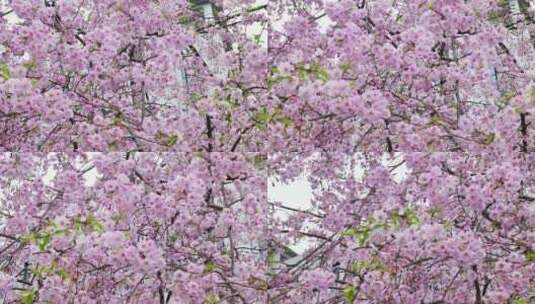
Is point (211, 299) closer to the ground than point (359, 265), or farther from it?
closer to the ground

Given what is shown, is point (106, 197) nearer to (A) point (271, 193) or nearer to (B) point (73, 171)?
(B) point (73, 171)

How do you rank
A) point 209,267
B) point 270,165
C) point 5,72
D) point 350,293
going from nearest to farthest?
point 350,293 < point 209,267 < point 5,72 < point 270,165

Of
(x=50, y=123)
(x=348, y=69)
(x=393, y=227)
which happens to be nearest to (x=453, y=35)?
(x=348, y=69)

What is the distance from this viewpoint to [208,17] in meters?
Answer: 5.28

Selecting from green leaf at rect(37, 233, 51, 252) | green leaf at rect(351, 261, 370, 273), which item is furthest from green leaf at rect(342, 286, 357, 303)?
green leaf at rect(37, 233, 51, 252)

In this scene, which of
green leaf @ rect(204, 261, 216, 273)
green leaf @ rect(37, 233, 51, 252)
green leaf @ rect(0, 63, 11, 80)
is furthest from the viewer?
green leaf @ rect(0, 63, 11, 80)

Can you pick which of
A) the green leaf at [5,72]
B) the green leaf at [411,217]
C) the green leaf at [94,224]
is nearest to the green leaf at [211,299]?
the green leaf at [94,224]

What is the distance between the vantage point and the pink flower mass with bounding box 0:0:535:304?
3.39m

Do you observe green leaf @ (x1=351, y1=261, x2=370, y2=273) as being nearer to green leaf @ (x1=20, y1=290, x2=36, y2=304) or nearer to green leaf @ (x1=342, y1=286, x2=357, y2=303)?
green leaf @ (x1=342, y1=286, x2=357, y2=303)

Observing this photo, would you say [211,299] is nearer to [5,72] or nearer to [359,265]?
[359,265]

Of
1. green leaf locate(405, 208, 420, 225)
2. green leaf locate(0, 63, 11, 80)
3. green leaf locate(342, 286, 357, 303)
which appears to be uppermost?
green leaf locate(0, 63, 11, 80)

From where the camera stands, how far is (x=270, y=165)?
13.3ft

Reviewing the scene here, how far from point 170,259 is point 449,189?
1.18 m

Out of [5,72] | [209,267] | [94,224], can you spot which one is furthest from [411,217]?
[5,72]
